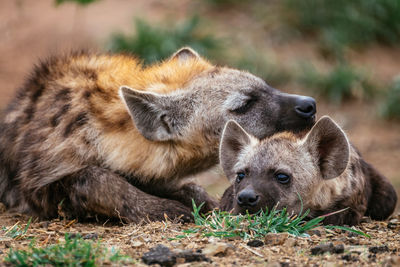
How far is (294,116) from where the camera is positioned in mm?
5125

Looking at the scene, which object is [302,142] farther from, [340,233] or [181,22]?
[181,22]

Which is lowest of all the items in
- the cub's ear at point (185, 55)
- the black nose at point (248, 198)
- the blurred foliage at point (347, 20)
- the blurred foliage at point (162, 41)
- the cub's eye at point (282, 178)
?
the black nose at point (248, 198)

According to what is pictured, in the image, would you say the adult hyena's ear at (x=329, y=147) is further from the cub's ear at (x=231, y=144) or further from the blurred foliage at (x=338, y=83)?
the blurred foliage at (x=338, y=83)

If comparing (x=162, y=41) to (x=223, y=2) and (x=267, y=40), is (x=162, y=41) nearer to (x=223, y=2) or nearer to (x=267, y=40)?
(x=267, y=40)

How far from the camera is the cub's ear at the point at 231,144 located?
4.84 meters

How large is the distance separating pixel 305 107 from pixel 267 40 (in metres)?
7.00

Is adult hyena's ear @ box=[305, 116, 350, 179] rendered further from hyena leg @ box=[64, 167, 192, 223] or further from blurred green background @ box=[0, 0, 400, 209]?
blurred green background @ box=[0, 0, 400, 209]

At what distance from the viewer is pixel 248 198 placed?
166 inches

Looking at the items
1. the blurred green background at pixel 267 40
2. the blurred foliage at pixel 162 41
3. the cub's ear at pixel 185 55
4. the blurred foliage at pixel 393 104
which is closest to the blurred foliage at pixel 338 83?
the blurred green background at pixel 267 40

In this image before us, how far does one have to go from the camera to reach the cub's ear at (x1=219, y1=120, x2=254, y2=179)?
4.84 metres

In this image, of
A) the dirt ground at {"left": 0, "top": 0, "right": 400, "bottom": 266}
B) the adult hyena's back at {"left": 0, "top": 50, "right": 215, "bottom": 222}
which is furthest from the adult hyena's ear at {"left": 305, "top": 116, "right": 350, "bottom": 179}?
the dirt ground at {"left": 0, "top": 0, "right": 400, "bottom": 266}

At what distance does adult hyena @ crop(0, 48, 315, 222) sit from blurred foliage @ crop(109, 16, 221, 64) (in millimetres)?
5022

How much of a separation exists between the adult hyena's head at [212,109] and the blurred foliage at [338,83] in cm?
570

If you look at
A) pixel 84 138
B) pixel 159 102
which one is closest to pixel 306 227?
pixel 159 102
